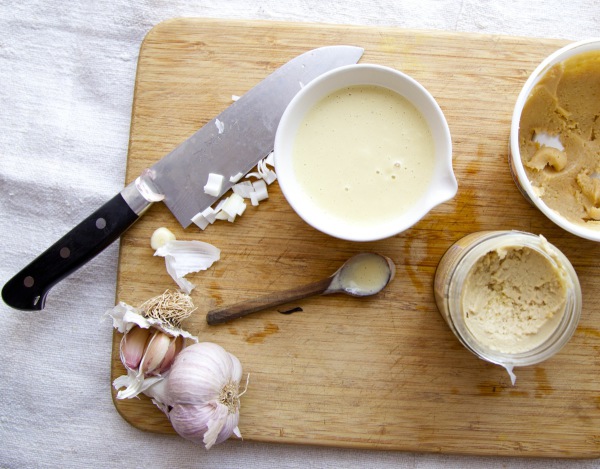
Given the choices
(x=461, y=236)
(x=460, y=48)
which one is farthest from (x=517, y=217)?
(x=460, y=48)

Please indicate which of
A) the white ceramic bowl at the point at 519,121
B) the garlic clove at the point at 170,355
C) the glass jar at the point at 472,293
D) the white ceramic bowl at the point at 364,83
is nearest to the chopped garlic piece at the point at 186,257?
the garlic clove at the point at 170,355

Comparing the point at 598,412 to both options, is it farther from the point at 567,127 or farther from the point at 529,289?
the point at 567,127

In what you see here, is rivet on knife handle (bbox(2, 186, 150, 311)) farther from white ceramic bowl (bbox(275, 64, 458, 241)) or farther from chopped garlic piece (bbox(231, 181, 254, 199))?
white ceramic bowl (bbox(275, 64, 458, 241))

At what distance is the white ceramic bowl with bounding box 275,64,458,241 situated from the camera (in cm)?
117

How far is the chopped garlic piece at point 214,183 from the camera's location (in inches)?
51.3

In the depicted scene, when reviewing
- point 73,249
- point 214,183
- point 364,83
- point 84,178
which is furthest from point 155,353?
point 364,83

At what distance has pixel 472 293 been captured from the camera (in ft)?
4.02

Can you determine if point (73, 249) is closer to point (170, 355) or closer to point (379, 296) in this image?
point (170, 355)

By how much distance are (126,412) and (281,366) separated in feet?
1.38

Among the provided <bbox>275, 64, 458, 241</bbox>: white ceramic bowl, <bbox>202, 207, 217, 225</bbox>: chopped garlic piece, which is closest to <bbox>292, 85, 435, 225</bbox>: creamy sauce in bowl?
<bbox>275, 64, 458, 241</bbox>: white ceramic bowl

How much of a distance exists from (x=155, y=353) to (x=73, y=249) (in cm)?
33

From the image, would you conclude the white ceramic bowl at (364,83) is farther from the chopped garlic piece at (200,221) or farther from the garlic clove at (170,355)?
the garlic clove at (170,355)

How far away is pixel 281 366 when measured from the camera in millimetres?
1336

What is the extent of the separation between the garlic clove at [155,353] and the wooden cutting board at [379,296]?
0.31 feet
